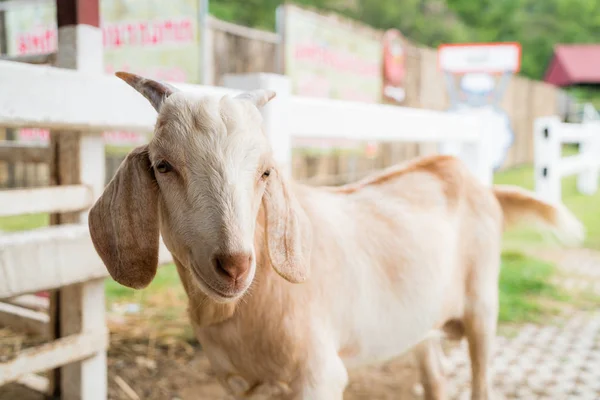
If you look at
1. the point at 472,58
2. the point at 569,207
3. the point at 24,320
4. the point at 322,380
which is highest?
the point at 472,58

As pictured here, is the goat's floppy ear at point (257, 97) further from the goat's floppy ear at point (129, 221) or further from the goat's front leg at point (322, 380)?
the goat's front leg at point (322, 380)

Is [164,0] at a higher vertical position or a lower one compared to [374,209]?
higher

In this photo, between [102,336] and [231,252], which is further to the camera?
[102,336]

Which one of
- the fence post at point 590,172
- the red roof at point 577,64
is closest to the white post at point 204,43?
the fence post at point 590,172

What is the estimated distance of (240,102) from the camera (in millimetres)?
1533

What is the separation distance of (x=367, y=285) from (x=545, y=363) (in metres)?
1.86

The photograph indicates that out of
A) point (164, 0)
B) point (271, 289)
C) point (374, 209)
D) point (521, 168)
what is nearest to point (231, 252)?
point (271, 289)

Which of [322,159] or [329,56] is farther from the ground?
[329,56]

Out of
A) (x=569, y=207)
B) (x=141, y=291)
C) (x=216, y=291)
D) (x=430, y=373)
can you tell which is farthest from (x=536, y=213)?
(x=569, y=207)

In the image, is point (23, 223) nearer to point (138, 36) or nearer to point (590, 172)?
point (138, 36)

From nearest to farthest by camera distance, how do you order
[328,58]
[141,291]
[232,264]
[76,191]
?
[232,264], [76,191], [141,291], [328,58]

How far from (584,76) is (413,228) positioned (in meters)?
28.4

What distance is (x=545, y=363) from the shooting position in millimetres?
3379

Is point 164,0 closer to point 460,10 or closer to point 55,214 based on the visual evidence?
point 55,214
